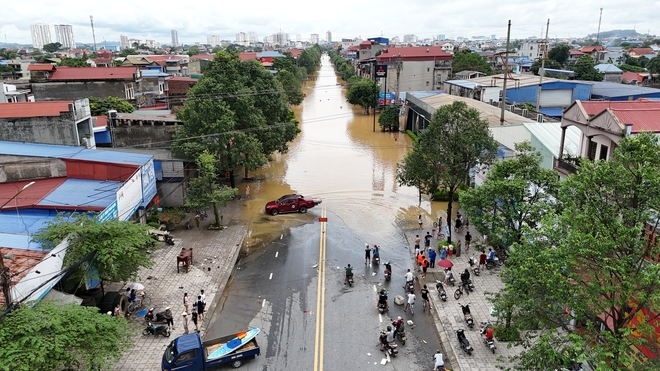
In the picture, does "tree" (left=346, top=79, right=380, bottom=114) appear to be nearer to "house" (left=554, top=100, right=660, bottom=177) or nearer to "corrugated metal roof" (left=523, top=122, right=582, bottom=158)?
"corrugated metal roof" (left=523, top=122, right=582, bottom=158)

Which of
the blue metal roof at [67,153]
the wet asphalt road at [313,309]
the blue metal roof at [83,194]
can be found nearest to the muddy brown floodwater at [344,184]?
the wet asphalt road at [313,309]

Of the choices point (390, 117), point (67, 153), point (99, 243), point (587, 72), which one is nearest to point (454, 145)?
point (99, 243)

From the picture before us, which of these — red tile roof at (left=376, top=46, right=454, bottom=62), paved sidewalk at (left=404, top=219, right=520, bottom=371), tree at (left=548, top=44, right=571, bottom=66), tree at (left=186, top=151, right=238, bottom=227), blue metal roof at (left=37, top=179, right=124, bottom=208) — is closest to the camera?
paved sidewalk at (left=404, top=219, right=520, bottom=371)

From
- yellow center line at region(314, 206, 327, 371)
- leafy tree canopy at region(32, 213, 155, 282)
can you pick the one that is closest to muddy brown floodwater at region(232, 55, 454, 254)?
yellow center line at region(314, 206, 327, 371)

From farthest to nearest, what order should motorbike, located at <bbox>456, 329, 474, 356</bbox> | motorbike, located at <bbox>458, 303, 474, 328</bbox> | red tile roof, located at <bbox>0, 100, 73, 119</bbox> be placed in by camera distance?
red tile roof, located at <bbox>0, 100, 73, 119</bbox>, motorbike, located at <bbox>458, 303, 474, 328</bbox>, motorbike, located at <bbox>456, 329, 474, 356</bbox>

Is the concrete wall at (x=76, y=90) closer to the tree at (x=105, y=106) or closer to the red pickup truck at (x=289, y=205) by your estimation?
the tree at (x=105, y=106)
